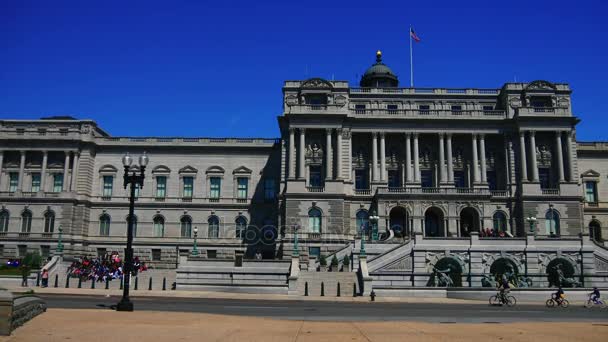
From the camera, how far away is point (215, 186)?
229 feet

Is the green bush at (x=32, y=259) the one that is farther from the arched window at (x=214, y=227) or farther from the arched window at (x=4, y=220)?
the arched window at (x=214, y=227)

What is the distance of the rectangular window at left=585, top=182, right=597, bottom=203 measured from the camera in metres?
68.6

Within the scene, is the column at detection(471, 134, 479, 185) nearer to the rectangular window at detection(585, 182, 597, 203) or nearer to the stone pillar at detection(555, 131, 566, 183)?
the stone pillar at detection(555, 131, 566, 183)

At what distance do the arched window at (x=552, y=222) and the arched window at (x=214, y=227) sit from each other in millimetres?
36507

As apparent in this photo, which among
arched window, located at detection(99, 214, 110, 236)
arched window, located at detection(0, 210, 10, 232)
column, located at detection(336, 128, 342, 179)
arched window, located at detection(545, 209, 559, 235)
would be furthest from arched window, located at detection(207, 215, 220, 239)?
arched window, located at detection(545, 209, 559, 235)

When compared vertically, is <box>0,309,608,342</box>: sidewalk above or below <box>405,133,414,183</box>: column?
below

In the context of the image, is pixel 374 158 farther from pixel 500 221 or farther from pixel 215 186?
pixel 215 186

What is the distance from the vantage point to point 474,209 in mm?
60312

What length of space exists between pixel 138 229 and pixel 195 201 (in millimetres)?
7515

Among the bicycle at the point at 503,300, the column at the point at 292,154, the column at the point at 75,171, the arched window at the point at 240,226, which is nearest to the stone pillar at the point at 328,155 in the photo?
the column at the point at 292,154

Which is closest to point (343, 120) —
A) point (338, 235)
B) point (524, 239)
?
point (338, 235)

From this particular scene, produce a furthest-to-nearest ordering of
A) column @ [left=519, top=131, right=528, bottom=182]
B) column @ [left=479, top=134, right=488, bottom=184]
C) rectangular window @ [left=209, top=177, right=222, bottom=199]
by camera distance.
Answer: rectangular window @ [left=209, top=177, right=222, bottom=199] < column @ [left=479, top=134, right=488, bottom=184] < column @ [left=519, top=131, right=528, bottom=182]

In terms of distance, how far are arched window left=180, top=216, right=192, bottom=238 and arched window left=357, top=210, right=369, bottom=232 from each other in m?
20.4

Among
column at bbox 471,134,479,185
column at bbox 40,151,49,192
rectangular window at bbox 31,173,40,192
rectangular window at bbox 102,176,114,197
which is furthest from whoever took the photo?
rectangular window at bbox 102,176,114,197
